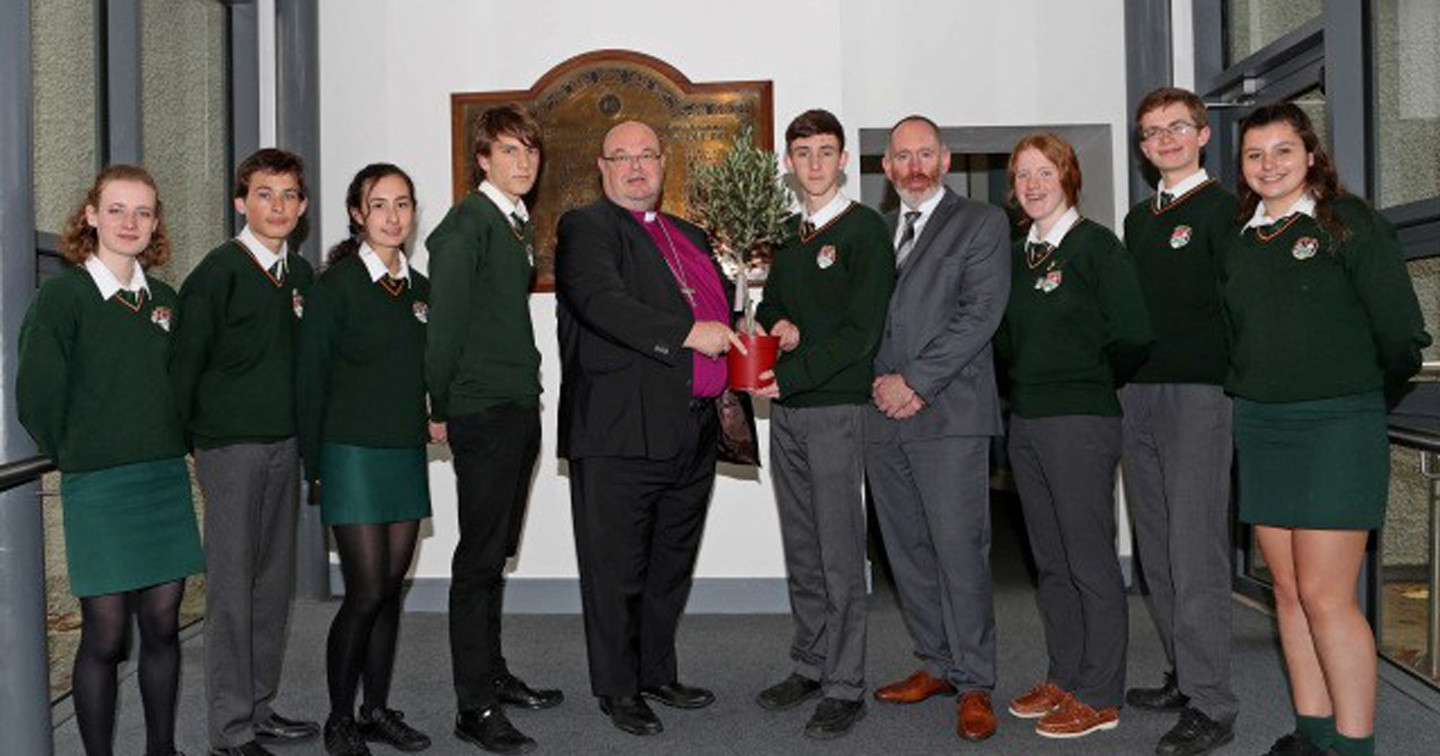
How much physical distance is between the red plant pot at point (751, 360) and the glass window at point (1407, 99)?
212 centimetres

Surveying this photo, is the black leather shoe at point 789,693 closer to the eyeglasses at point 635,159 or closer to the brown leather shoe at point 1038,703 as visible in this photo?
the brown leather shoe at point 1038,703

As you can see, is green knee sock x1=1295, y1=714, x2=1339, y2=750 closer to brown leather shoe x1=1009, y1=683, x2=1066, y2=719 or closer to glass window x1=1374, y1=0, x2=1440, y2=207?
brown leather shoe x1=1009, y1=683, x2=1066, y2=719

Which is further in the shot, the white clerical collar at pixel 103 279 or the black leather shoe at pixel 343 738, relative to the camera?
the black leather shoe at pixel 343 738

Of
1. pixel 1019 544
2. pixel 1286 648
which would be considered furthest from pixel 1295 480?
pixel 1019 544

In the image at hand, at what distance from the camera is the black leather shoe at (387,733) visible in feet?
11.1

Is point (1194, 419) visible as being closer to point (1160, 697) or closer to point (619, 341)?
point (1160, 697)

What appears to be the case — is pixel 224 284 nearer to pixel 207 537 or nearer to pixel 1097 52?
pixel 207 537

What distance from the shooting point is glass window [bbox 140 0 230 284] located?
4.83 meters

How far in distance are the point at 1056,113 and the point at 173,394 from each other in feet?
14.3

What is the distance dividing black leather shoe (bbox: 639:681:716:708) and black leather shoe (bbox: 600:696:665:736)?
0.53 ft

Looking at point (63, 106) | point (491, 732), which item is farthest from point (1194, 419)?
point (63, 106)

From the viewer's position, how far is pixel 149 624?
9.31ft

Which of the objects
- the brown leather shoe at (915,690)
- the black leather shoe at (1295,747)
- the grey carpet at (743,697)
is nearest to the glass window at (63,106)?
the grey carpet at (743,697)

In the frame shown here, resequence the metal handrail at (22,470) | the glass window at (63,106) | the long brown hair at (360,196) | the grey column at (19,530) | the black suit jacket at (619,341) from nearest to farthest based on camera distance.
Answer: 1. the metal handrail at (22,470)
2. the grey column at (19,530)
3. the long brown hair at (360,196)
4. the black suit jacket at (619,341)
5. the glass window at (63,106)
